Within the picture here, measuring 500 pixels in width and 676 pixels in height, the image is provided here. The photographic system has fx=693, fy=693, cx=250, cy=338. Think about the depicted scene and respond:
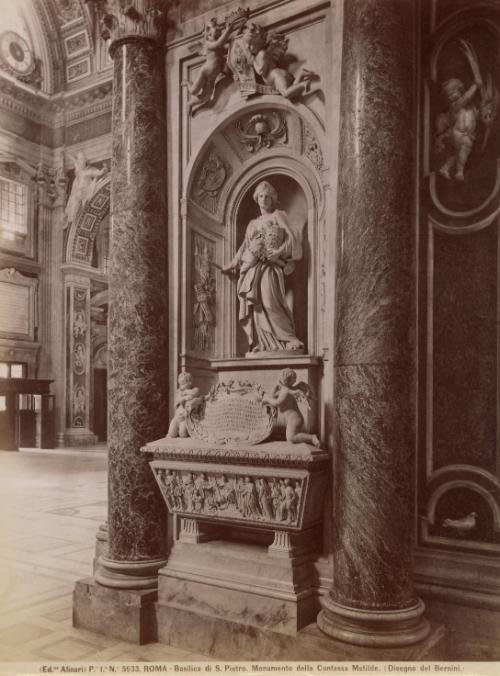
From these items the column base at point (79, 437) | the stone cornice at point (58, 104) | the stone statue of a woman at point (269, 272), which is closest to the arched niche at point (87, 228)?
the stone cornice at point (58, 104)

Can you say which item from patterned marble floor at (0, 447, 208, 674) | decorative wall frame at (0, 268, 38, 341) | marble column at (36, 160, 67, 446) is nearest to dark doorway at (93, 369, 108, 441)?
marble column at (36, 160, 67, 446)

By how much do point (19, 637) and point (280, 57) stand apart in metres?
4.35

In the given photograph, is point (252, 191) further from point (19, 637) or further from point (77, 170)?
point (77, 170)

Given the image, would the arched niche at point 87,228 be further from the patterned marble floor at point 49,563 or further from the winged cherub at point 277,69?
the winged cherub at point 277,69

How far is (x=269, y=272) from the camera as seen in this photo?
4941 mm

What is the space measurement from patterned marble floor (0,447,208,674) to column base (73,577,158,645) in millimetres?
65

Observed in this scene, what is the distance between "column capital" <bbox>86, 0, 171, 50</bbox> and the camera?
4922 millimetres

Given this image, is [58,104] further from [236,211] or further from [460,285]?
[460,285]

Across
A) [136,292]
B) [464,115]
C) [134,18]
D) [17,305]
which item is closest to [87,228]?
[17,305]

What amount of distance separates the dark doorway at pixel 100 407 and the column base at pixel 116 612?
15528mm

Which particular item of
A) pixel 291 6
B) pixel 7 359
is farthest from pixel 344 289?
pixel 7 359

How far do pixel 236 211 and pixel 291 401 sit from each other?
1754 millimetres

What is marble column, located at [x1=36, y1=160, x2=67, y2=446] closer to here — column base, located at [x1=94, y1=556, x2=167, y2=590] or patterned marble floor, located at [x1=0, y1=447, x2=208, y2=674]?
patterned marble floor, located at [x1=0, y1=447, x2=208, y2=674]

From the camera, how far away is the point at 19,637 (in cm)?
478
